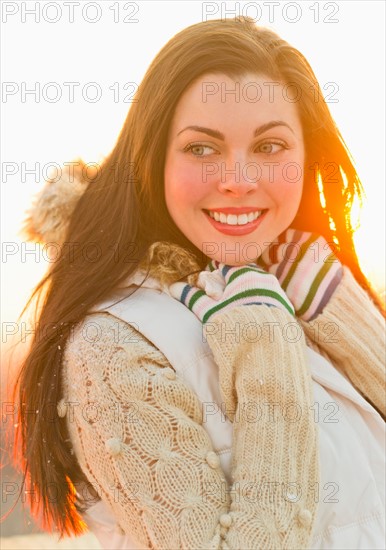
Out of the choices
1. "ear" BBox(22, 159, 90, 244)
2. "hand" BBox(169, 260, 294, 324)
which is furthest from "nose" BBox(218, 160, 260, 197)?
"ear" BBox(22, 159, 90, 244)

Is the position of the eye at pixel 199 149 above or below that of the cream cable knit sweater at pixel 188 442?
above

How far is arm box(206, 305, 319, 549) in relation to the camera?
1.51 meters

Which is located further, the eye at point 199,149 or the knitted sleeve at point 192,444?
the eye at point 199,149

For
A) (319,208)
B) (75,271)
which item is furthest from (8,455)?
(319,208)

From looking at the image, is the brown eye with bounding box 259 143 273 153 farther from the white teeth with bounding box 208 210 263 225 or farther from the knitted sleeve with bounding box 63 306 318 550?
the knitted sleeve with bounding box 63 306 318 550

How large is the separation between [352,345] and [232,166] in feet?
1.60

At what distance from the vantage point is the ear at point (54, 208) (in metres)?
1.96

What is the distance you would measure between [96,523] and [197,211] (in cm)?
70

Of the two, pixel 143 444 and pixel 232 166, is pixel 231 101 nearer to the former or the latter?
pixel 232 166

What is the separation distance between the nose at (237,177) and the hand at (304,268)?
0.23m

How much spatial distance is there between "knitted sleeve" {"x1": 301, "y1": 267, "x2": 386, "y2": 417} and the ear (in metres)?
0.60

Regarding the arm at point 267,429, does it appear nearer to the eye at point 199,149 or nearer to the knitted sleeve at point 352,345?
the knitted sleeve at point 352,345

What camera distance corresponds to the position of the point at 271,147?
1875 mm

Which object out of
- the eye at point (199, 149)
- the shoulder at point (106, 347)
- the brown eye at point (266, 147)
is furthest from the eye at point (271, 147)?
the shoulder at point (106, 347)
